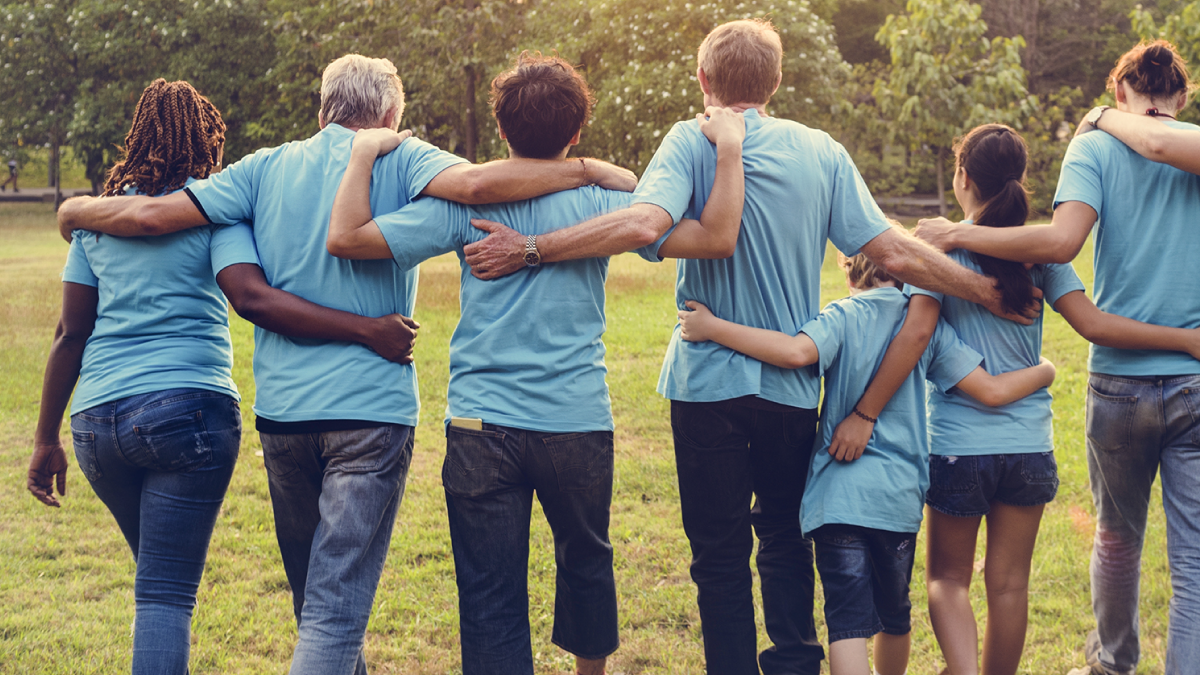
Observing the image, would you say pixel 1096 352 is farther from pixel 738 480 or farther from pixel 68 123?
pixel 68 123

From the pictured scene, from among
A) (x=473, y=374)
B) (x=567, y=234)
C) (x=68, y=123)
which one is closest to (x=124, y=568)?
(x=473, y=374)

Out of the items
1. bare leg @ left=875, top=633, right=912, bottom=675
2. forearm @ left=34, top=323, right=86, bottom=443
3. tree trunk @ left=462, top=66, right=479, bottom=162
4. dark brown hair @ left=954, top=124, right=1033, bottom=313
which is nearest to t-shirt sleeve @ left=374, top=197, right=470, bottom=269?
forearm @ left=34, top=323, right=86, bottom=443

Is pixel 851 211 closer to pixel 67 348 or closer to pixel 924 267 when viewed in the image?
pixel 924 267

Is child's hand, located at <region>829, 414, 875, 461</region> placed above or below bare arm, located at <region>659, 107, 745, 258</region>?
below

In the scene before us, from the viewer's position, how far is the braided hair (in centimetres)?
293

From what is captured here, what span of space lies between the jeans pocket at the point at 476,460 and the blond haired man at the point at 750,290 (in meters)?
0.55

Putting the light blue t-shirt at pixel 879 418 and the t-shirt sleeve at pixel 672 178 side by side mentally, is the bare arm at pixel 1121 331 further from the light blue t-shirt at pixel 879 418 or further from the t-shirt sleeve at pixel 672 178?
the t-shirt sleeve at pixel 672 178

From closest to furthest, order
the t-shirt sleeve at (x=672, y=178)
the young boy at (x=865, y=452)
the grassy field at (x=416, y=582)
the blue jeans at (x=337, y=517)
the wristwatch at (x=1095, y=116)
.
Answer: the blue jeans at (x=337, y=517), the t-shirt sleeve at (x=672, y=178), the young boy at (x=865, y=452), the wristwatch at (x=1095, y=116), the grassy field at (x=416, y=582)

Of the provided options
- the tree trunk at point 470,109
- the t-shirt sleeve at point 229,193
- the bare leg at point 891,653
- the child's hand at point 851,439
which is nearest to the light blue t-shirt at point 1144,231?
the child's hand at point 851,439

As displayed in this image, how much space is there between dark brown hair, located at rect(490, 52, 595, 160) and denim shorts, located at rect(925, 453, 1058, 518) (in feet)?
5.01

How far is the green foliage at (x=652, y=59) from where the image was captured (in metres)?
16.6

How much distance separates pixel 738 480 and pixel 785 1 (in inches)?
649

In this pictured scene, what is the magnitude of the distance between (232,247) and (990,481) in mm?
2343

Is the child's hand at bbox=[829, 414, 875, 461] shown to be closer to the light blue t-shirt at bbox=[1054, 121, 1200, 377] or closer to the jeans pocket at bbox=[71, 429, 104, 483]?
the light blue t-shirt at bbox=[1054, 121, 1200, 377]
